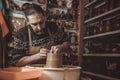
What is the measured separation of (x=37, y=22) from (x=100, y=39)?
79cm

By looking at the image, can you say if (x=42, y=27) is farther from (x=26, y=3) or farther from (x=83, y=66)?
(x=83, y=66)

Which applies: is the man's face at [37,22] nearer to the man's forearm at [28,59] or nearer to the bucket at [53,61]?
the man's forearm at [28,59]

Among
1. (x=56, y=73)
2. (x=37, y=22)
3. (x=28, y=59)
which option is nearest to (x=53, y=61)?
(x=56, y=73)

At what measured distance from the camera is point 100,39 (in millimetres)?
2129

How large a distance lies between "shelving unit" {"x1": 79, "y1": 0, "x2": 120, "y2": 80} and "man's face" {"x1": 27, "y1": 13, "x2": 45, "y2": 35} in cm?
53

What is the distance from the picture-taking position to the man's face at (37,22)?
2174 millimetres

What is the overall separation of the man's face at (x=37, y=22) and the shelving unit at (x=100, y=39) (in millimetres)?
528

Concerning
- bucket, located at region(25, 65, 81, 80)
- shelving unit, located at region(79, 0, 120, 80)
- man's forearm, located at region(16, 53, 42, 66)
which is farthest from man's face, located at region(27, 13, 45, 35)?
bucket, located at region(25, 65, 81, 80)

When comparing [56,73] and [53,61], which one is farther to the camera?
[53,61]

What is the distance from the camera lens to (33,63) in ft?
7.09

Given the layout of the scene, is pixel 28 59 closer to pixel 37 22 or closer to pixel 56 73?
pixel 37 22

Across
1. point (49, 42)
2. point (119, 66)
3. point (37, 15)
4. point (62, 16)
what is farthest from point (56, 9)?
point (119, 66)

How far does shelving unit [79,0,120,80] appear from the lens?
185 centimetres

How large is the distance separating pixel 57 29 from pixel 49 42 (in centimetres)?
20
